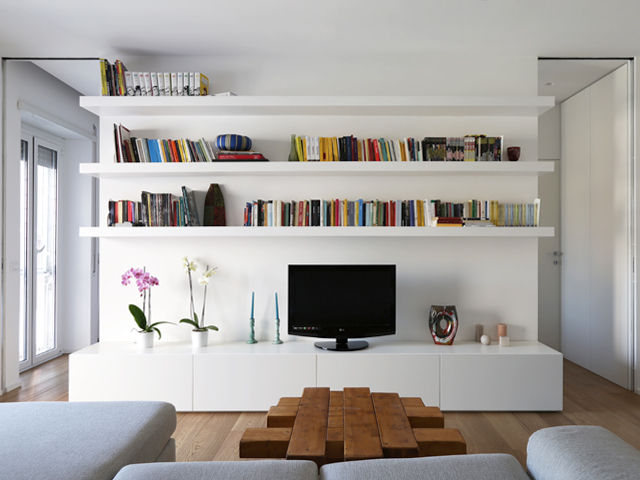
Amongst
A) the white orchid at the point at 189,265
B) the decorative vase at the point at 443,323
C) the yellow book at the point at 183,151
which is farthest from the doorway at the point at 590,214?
the white orchid at the point at 189,265

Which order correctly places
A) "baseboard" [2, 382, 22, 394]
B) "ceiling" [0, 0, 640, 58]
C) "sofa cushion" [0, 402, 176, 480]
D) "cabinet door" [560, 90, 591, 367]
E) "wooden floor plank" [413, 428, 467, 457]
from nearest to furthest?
"sofa cushion" [0, 402, 176, 480] → "wooden floor plank" [413, 428, 467, 457] → "ceiling" [0, 0, 640, 58] → "baseboard" [2, 382, 22, 394] → "cabinet door" [560, 90, 591, 367]

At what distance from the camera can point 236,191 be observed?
154 inches

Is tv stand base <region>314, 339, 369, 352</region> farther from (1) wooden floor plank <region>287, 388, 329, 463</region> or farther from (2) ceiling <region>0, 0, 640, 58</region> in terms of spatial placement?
(2) ceiling <region>0, 0, 640, 58</region>

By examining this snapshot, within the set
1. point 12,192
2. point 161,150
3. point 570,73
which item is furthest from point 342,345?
point 570,73

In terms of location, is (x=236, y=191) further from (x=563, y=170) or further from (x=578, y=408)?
(x=563, y=170)

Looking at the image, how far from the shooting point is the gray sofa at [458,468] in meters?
1.37

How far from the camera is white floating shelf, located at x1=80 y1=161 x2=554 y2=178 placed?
3.65 m

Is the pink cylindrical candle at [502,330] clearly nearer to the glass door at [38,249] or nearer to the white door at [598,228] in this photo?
the white door at [598,228]

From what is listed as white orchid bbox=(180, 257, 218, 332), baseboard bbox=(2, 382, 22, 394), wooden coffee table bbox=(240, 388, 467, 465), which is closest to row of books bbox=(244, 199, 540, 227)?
white orchid bbox=(180, 257, 218, 332)

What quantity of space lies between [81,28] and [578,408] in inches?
170

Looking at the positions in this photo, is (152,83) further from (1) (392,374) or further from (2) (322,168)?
(1) (392,374)

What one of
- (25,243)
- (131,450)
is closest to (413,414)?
(131,450)

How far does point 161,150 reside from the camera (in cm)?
381

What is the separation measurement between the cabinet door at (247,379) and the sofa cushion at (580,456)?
6.72ft
